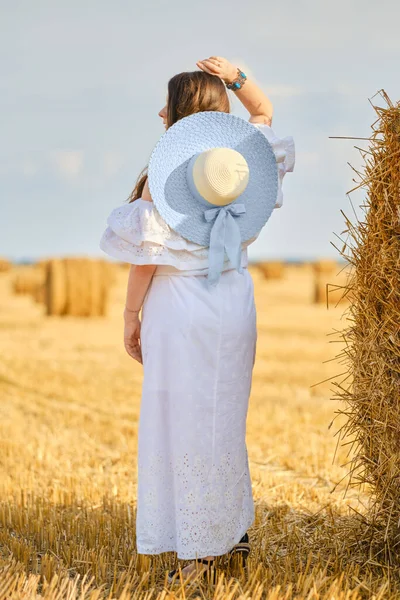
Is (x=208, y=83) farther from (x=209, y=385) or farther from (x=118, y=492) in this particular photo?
(x=118, y=492)

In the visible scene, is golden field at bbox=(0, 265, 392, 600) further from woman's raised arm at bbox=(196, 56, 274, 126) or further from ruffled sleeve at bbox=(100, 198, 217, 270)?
woman's raised arm at bbox=(196, 56, 274, 126)

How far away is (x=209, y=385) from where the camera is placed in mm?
3246

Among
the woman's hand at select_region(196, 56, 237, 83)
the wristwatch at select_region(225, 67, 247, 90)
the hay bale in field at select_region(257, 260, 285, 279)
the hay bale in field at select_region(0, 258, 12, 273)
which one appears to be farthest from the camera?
the hay bale in field at select_region(0, 258, 12, 273)

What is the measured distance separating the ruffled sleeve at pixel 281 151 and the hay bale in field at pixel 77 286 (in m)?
12.3

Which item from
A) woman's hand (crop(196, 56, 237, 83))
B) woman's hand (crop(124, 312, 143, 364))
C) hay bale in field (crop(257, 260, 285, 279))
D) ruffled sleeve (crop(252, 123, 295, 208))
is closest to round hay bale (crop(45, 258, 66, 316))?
woman's hand (crop(124, 312, 143, 364))

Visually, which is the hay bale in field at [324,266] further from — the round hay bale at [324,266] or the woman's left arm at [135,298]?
the woman's left arm at [135,298]

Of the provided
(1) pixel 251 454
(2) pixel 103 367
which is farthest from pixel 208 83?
(2) pixel 103 367

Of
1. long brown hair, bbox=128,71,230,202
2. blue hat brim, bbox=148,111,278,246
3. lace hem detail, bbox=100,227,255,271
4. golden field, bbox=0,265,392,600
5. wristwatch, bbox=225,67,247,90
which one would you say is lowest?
golden field, bbox=0,265,392,600

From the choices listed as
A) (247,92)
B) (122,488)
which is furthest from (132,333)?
(122,488)

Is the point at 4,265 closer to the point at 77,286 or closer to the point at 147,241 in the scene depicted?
the point at 77,286

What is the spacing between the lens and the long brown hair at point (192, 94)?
128 inches

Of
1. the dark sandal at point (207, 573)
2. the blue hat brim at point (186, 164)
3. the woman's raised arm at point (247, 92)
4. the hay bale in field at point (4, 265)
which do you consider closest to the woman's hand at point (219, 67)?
the woman's raised arm at point (247, 92)

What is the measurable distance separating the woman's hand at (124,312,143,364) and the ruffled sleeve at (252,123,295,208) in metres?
0.79

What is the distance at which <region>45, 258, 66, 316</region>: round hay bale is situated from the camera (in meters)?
15.7
